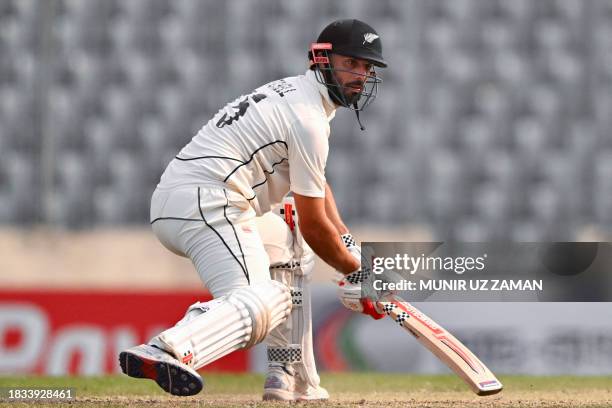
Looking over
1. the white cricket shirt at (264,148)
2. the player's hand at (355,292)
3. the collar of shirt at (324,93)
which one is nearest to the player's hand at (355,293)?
the player's hand at (355,292)

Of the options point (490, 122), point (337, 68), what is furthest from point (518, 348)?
point (337, 68)

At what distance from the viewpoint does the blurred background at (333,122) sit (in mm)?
8188

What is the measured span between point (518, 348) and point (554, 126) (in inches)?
87.3

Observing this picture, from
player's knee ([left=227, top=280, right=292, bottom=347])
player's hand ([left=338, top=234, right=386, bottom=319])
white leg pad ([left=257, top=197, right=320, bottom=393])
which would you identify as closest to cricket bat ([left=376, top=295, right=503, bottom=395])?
player's hand ([left=338, top=234, right=386, bottom=319])

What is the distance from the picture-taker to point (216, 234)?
4.25 metres

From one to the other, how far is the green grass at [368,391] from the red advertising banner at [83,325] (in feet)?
1.81

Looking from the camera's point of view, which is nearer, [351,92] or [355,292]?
[351,92]

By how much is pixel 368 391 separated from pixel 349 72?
165 cm

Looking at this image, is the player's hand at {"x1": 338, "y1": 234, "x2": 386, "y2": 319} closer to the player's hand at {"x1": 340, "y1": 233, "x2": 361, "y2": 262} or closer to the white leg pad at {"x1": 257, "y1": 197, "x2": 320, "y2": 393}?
the player's hand at {"x1": 340, "y1": 233, "x2": 361, "y2": 262}

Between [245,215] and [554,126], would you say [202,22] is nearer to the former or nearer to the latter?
[554,126]

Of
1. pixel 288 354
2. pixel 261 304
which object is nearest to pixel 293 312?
pixel 288 354

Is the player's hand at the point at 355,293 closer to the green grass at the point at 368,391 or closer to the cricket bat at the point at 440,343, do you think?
the cricket bat at the point at 440,343

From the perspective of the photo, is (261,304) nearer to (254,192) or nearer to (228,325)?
(228,325)

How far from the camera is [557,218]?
830 cm
